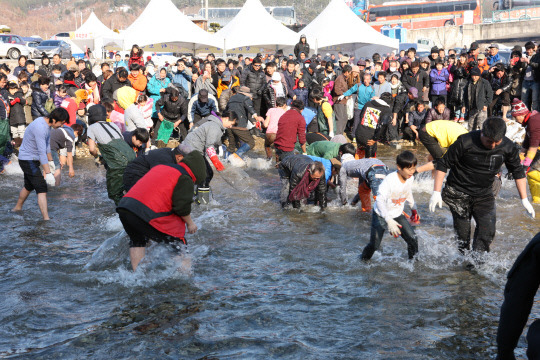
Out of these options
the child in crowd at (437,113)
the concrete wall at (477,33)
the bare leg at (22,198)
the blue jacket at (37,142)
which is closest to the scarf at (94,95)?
the bare leg at (22,198)

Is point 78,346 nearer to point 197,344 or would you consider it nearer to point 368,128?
point 197,344

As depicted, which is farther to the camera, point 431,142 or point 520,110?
point 520,110

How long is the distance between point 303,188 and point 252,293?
319 centimetres

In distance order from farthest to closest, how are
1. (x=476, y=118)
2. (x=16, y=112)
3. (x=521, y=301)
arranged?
(x=476, y=118)
(x=16, y=112)
(x=521, y=301)

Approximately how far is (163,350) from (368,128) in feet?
26.5

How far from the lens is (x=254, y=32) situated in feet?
65.5

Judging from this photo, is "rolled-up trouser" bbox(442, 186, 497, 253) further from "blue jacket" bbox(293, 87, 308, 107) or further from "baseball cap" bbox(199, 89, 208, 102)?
"blue jacket" bbox(293, 87, 308, 107)

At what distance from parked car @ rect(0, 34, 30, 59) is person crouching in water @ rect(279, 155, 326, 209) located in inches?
942

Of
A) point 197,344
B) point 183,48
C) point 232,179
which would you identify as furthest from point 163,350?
point 183,48

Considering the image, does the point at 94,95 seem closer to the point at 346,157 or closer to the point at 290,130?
the point at 290,130

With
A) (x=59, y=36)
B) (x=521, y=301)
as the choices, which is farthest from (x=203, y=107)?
(x=59, y=36)

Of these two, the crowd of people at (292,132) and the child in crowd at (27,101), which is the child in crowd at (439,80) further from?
the child in crowd at (27,101)

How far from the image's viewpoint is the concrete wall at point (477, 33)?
153 feet

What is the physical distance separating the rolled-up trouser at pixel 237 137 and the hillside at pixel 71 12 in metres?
73.2
